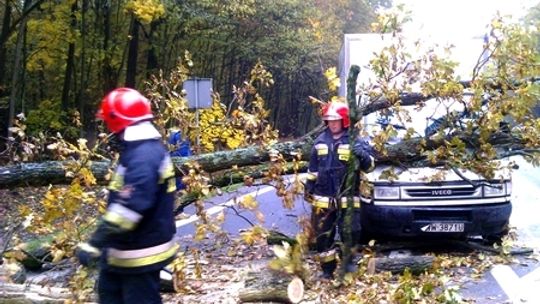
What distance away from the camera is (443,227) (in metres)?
6.80

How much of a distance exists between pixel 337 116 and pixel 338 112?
0.15ft

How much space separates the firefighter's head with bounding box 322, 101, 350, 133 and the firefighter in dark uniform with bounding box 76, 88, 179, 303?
275 centimetres

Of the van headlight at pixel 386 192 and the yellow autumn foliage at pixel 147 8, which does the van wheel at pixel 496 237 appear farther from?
the yellow autumn foliage at pixel 147 8

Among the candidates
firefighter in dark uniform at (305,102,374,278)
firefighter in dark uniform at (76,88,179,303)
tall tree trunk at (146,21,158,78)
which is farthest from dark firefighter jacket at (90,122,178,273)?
tall tree trunk at (146,21,158,78)

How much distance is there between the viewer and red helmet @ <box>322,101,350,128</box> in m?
6.26

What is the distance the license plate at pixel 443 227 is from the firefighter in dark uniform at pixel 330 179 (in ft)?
3.40

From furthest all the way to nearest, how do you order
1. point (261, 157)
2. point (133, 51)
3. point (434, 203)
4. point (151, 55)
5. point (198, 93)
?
point (151, 55)
point (133, 51)
point (198, 93)
point (434, 203)
point (261, 157)

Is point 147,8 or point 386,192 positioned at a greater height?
point 147,8

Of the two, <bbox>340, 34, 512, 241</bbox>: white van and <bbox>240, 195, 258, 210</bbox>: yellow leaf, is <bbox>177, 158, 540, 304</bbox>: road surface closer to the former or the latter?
<bbox>240, 195, 258, 210</bbox>: yellow leaf

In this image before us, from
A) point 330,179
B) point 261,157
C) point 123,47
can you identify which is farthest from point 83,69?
point 330,179

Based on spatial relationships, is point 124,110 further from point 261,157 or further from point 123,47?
point 123,47

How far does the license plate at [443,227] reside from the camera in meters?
6.81

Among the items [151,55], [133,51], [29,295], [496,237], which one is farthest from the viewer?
[151,55]

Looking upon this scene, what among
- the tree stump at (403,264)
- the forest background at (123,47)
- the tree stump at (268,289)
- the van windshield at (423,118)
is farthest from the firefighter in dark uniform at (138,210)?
the forest background at (123,47)
